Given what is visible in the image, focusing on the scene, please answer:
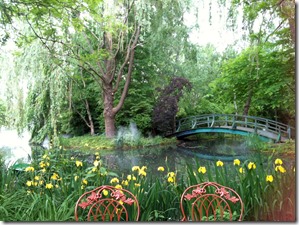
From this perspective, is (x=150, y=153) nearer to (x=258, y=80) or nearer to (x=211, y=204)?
(x=211, y=204)

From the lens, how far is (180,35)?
226cm

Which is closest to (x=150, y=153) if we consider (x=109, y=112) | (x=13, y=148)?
(x=109, y=112)

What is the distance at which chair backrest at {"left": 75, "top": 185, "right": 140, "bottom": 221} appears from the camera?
1.35 meters

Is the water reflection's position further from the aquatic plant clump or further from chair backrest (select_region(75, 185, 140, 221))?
chair backrest (select_region(75, 185, 140, 221))

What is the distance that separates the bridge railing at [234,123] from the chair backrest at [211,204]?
58 centimetres

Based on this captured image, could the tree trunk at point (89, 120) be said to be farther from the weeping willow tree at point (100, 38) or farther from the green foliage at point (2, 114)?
the green foliage at point (2, 114)

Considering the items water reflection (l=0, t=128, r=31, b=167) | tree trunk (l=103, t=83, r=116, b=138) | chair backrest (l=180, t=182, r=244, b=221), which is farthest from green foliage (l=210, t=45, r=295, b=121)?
water reflection (l=0, t=128, r=31, b=167)

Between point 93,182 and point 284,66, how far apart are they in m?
1.35

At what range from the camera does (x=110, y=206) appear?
1.43 m

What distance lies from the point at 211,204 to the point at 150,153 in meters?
0.76

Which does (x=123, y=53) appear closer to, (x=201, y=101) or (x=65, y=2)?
(x=65, y=2)

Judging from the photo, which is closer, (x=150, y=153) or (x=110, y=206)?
(x=110, y=206)

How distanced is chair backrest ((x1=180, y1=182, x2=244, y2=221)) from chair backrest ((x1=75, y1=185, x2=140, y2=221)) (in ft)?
0.83

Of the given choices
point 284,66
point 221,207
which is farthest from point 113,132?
point 284,66
